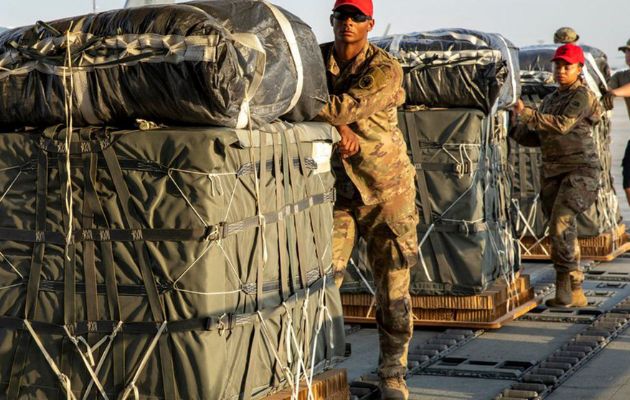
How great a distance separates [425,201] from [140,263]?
5098mm

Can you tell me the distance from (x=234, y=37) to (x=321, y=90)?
3.38ft

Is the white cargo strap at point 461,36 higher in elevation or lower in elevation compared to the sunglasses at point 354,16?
lower

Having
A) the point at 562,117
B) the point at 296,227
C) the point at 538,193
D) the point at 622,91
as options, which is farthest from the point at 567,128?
the point at 296,227

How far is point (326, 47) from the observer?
7820 millimetres

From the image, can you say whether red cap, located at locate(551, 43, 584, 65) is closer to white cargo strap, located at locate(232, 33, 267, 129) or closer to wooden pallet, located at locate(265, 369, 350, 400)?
wooden pallet, located at locate(265, 369, 350, 400)

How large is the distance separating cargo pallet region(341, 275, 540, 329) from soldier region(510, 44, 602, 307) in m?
1.04

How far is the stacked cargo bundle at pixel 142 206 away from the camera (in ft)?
18.5

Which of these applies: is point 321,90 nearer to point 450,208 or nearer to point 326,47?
point 326,47

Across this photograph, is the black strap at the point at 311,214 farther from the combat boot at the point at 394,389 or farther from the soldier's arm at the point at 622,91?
the soldier's arm at the point at 622,91

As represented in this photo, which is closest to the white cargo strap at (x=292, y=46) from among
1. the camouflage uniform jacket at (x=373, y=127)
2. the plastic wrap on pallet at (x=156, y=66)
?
the plastic wrap on pallet at (x=156, y=66)

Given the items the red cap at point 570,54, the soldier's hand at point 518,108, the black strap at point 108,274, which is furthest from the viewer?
the red cap at point 570,54

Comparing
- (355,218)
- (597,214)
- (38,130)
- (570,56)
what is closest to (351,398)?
(355,218)

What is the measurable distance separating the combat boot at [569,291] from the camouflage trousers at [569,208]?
63 millimetres

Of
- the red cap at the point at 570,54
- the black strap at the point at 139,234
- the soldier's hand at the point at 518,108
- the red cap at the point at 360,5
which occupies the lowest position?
the soldier's hand at the point at 518,108
